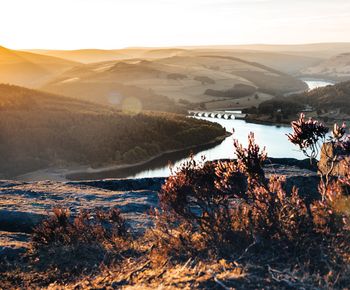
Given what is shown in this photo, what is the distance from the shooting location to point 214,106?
15500 centimetres

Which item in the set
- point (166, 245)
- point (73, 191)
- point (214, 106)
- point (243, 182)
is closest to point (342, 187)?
point (243, 182)

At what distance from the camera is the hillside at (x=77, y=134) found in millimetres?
69312

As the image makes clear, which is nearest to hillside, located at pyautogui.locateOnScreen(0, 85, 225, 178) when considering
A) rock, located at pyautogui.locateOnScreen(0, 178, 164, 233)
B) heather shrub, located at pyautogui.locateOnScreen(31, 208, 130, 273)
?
rock, located at pyautogui.locateOnScreen(0, 178, 164, 233)

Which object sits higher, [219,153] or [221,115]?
[221,115]

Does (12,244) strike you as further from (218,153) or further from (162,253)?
(218,153)

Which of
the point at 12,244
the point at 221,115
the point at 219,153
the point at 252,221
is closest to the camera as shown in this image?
the point at 252,221

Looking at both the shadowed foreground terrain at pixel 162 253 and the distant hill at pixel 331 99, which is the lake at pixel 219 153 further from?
the shadowed foreground terrain at pixel 162 253

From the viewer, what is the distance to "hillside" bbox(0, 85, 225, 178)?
69312mm

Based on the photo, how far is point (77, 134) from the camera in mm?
78938

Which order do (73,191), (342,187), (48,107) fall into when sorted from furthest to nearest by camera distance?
(48,107), (73,191), (342,187)

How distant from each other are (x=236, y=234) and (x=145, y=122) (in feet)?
274

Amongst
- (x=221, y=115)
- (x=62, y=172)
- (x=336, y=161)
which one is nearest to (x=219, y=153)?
(x=62, y=172)

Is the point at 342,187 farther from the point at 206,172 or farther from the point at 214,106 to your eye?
the point at 214,106

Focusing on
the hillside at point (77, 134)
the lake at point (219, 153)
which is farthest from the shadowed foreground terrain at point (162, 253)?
the hillside at point (77, 134)
